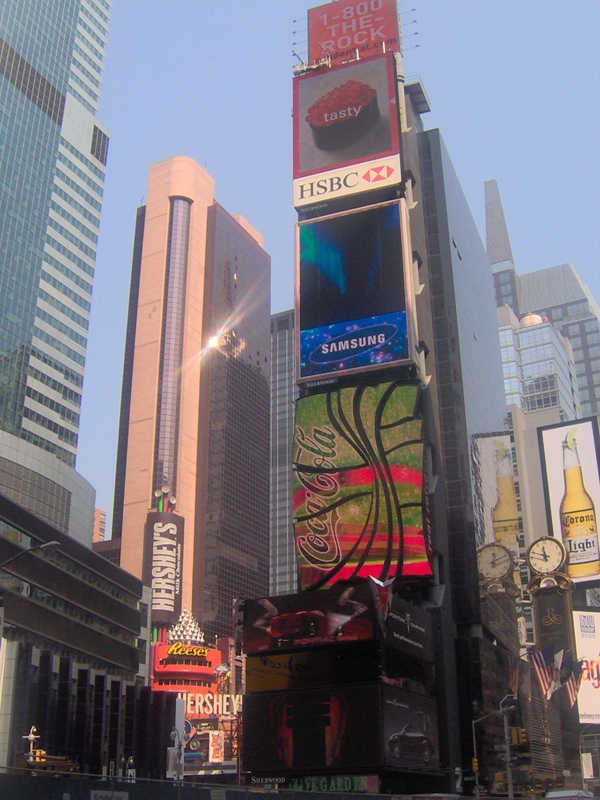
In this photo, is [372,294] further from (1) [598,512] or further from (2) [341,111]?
(1) [598,512]

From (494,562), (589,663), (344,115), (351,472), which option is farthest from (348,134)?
(589,663)

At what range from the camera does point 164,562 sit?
164 metres

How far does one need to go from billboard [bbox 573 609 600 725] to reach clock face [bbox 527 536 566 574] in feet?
22.7

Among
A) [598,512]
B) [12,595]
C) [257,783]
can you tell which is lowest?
[257,783]

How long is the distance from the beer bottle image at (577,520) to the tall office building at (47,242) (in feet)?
216


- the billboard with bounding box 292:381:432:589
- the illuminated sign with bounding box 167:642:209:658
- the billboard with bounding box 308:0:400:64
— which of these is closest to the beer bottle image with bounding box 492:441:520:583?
the billboard with bounding box 292:381:432:589

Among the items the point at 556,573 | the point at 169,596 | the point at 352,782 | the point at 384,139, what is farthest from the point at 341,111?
the point at 169,596

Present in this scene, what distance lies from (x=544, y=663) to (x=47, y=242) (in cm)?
8522

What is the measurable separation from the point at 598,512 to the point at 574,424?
1256 centimetres

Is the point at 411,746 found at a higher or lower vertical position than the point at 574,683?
lower

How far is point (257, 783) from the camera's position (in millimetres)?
60406

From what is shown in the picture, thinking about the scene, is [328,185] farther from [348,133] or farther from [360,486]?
[360,486]

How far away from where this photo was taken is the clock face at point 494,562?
3925 inches

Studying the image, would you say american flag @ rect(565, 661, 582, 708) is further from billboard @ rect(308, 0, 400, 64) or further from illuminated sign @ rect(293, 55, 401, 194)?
billboard @ rect(308, 0, 400, 64)
